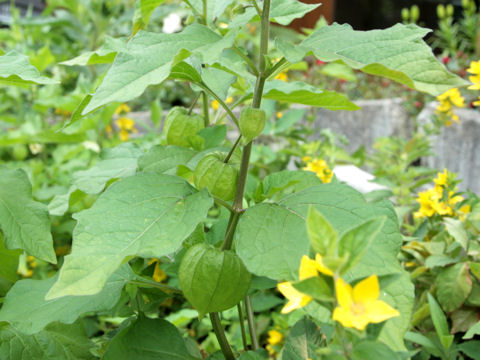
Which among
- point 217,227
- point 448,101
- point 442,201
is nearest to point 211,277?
point 217,227

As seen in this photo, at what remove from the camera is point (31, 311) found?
2.04 ft

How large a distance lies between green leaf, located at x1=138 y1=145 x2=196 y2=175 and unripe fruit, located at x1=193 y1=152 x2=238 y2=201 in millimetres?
95

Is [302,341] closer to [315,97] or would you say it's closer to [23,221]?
[315,97]

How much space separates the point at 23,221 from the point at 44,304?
0.37 ft

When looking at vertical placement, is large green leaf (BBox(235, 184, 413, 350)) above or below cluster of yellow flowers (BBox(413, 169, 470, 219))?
above

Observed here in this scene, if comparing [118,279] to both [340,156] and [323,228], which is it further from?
[340,156]

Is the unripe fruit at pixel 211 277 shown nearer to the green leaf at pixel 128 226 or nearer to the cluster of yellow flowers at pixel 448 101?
the green leaf at pixel 128 226

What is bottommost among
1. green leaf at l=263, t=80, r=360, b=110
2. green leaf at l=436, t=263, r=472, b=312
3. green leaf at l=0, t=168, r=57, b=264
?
green leaf at l=436, t=263, r=472, b=312

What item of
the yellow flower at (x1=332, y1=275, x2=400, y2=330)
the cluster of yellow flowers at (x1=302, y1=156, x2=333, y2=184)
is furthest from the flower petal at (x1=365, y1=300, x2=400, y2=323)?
the cluster of yellow flowers at (x1=302, y1=156, x2=333, y2=184)

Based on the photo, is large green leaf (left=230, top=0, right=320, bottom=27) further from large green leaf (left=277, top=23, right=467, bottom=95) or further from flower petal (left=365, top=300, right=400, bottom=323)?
flower petal (left=365, top=300, right=400, bottom=323)

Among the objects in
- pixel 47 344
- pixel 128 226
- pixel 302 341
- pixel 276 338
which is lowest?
pixel 276 338

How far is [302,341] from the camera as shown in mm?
506

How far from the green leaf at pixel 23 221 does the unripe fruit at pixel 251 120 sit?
0.30 metres

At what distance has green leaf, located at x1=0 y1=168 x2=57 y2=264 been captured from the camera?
62cm
